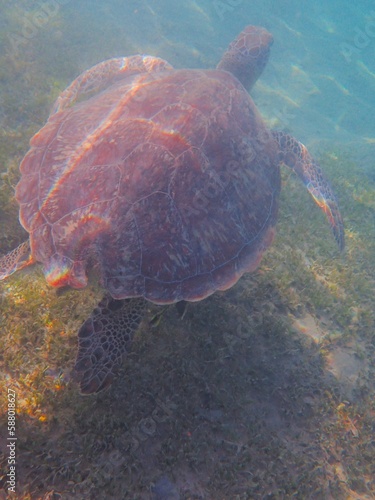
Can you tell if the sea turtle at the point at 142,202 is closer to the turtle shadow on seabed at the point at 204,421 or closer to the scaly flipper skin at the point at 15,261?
the scaly flipper skin at the point at 15,261

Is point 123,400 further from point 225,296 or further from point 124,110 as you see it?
point 124,110

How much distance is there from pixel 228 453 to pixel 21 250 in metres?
2.86

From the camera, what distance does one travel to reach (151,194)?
2.60 meters

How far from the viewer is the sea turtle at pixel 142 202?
252cm

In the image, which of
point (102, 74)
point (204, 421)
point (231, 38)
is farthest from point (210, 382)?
point (231, 38)

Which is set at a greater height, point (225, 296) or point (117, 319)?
point (117, 319)

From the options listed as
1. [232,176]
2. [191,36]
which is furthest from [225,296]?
[191,36]

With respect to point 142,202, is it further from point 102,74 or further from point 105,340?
point 102,74

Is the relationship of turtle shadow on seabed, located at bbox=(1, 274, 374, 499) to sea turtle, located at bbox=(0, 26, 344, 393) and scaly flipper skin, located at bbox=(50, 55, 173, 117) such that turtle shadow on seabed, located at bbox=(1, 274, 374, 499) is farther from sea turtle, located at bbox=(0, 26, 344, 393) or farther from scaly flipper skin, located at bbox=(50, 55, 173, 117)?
scaly flipper skin, located at bbox=(50, 55, 173, 117)

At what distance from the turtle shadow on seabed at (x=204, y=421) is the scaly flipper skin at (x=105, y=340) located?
11.9 inches

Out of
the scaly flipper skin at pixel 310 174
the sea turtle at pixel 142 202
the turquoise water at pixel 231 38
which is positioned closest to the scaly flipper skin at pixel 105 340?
the sea turtle at pixel 142 202

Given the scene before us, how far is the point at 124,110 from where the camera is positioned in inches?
125

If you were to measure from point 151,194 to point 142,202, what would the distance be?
4.5 inches

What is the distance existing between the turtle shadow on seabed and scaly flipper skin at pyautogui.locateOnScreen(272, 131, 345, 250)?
258 centimetres
